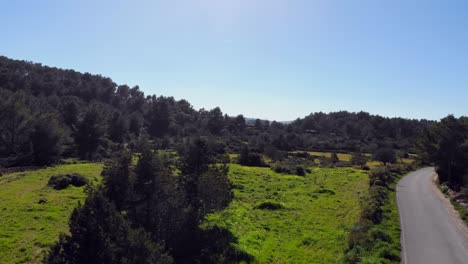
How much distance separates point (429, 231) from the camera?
1405 inches

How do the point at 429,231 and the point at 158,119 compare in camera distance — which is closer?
the point at 429,231

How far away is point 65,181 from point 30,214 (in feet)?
38.5

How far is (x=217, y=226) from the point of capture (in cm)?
3550

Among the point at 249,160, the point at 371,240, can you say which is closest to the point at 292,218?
the point at 371,240

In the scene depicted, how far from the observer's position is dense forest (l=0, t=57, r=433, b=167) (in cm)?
6912

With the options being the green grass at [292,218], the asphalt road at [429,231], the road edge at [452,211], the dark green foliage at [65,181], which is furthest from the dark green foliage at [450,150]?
the dark green foliage at [65,181]

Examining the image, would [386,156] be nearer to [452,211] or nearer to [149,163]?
[452,211]

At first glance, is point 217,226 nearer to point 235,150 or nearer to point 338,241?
point 338,241

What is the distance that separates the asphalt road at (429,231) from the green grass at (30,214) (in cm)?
2710

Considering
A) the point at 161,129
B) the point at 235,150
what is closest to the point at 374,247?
the point at 235,150

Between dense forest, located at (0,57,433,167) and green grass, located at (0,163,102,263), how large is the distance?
1011 centimetres

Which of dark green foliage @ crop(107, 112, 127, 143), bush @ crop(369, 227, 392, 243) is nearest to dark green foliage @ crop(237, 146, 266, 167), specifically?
dark green foliage @ crop(107, 112, 127, 143)

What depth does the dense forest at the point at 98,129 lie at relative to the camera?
227 feet

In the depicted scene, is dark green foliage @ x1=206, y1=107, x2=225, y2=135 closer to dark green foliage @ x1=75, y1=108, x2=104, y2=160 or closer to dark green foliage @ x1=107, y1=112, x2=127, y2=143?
dark green foliage @ x1=107, y1=112, x2=127, y2=143
